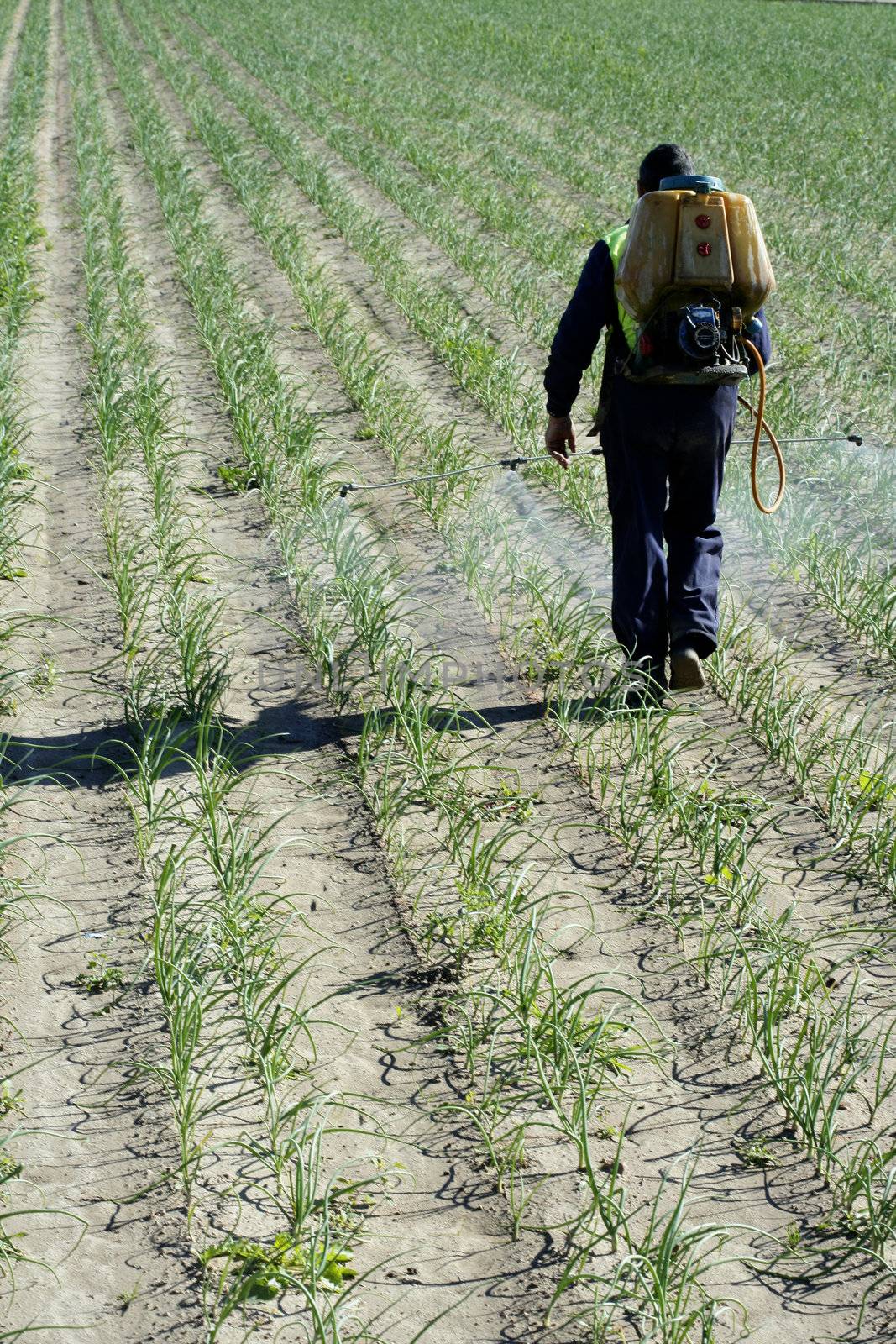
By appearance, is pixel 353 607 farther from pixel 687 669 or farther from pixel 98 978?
pixel 98 978

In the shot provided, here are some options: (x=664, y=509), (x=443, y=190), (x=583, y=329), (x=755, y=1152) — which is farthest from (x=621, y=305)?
(x=443, y=190)

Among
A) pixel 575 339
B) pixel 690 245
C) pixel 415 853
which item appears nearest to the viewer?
pixel 415 853

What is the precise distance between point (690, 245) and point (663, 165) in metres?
0.40

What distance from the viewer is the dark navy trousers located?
4.54m

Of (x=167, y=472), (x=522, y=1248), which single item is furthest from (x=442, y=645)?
(x=522, y=1248)

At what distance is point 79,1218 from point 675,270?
2.88 metres

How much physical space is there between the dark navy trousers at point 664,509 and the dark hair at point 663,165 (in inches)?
22.7

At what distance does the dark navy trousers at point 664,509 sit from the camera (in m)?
4.54

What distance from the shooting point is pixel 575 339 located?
15.4 feet

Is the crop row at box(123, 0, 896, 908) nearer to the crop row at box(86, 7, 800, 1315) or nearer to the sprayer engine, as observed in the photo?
the crop row at box(86, 7, 800, 1315)

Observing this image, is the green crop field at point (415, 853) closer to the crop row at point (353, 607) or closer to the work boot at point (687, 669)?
the crop row at point (353, 607)

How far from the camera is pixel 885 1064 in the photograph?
3189 millimetres

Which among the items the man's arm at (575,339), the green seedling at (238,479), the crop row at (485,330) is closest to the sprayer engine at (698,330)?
the man's arm at (575,339)

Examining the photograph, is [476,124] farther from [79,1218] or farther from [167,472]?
[79,1218]
